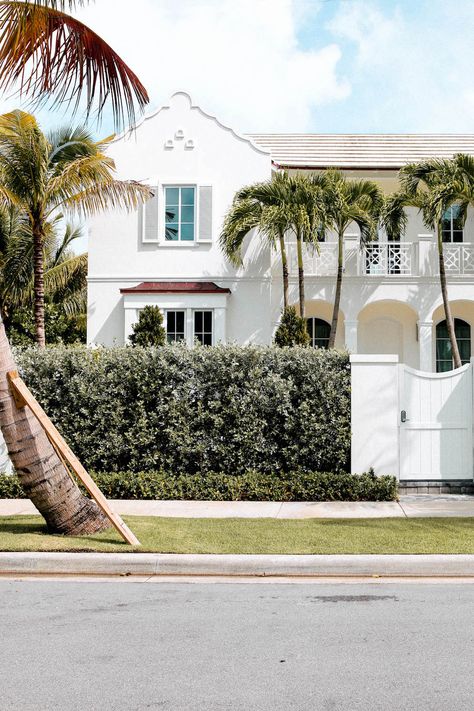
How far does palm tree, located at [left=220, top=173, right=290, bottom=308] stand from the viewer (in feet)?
66.4

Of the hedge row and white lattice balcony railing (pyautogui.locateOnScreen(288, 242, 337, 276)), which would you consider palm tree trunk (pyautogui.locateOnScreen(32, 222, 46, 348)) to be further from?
white lattice balcony railing (pyautogui.locateOnScreen(288, 242, 337, 276))

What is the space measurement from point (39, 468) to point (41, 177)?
10.3m

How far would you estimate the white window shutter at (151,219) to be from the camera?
75.5ft

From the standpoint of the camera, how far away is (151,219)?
2306 centimetres

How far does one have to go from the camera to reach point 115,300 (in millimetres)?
23094

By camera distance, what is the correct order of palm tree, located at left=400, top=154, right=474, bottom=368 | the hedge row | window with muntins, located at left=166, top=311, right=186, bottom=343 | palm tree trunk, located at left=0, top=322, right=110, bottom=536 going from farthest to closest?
window with muntins, located at left=166, top=311, right=186, bottom=343, palm tree, located at left=400, top=154, right=474, bottom=368, the hedge row, palm tree trunk, located at left=0, top=322, right=110, bottom=536

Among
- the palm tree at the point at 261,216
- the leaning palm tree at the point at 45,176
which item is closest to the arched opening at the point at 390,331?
the palm tree at the point at 261,216

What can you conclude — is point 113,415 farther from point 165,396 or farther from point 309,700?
point 309,700

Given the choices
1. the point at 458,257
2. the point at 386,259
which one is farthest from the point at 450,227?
the point at 386,259

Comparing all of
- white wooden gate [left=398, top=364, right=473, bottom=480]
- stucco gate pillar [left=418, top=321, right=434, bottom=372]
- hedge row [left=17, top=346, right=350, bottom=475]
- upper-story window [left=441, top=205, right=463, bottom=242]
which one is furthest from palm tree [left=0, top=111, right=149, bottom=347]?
upper-story window [left=441, top=205, right=463, bottom=242]

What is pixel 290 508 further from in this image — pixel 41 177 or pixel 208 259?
pixel 208 259

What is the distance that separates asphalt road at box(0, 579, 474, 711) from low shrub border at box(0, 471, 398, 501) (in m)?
4.73

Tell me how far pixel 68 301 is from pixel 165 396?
2004 centimetres

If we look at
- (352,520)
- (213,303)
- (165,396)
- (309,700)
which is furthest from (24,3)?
(213,303)
